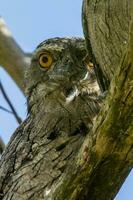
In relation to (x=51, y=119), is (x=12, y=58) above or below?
above

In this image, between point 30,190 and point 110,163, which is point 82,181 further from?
point 30,190

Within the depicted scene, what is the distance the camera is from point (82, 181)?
3.03 meters

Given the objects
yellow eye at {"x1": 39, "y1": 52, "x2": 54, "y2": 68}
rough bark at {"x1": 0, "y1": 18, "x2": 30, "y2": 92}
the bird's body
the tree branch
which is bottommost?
the tree branch

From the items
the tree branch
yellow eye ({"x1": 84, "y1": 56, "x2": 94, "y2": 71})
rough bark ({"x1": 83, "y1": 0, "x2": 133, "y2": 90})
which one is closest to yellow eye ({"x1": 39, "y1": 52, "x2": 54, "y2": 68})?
yellow eye ({"x1": 84, "y1": 56, "x2": 94, "y2": 71})

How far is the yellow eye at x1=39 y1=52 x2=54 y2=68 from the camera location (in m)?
4.88

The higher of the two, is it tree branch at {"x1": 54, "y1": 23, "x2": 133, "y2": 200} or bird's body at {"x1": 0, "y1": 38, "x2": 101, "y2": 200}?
bird's body at {"x1": 0, "y1": 38, "x2": 101, "y2": 200}

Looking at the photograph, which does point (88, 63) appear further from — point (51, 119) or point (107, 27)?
point (107, 27)

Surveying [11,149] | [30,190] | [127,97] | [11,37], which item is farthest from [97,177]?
[11,37]

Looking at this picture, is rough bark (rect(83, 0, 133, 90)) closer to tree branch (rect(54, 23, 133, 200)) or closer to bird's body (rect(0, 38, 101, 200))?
bird's body (rect(0, 38, 101, 200))

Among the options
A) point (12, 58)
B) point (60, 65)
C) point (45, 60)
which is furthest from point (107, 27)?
point (12, 58)

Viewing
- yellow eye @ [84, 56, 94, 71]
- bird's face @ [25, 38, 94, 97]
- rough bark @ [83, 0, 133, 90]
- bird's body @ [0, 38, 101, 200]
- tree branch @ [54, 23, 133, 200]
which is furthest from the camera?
yellow eye @ [84, 56, 94, 71]

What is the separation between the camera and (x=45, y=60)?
4.97m

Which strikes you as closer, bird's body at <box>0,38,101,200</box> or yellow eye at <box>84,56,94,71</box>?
bird's body at <box>0,38,101,200</box>

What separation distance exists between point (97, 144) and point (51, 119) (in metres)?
1.97
